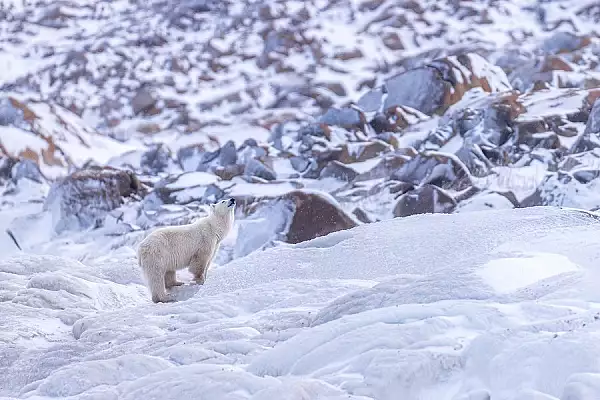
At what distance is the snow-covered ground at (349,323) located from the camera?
489cm

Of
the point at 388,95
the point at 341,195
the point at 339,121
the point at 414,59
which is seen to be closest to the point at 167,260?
the point at 341,195

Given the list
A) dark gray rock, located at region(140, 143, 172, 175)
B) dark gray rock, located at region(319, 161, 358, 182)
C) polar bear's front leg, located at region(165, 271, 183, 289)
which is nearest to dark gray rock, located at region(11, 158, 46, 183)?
dark gray rock, located at region(140, 143, 172, 175)

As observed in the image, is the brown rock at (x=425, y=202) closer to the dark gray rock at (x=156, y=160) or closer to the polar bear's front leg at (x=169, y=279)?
the polar bear's front leg at (x=169, y=279)

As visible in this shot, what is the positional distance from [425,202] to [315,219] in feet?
12.1

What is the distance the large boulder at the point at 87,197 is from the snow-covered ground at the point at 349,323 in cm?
1438

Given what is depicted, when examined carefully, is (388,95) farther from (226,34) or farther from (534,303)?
(226,34)

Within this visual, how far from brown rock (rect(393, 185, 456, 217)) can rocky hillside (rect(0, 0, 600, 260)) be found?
39 mm

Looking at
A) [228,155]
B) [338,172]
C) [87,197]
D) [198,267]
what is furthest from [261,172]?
[198,267]

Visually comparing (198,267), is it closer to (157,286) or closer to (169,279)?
(169,279)

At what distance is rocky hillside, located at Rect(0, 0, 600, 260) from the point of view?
65.0 feet

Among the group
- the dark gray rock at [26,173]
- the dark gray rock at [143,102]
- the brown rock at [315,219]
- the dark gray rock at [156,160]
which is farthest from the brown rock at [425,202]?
the dark gray rock at [143,102]

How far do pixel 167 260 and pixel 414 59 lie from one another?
2453 inches

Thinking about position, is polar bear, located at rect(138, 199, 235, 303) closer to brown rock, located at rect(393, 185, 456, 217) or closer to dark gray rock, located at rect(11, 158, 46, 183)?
brown rock, located at rect(393, 185, 456, 217)

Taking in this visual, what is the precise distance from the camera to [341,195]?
21.2 metres
